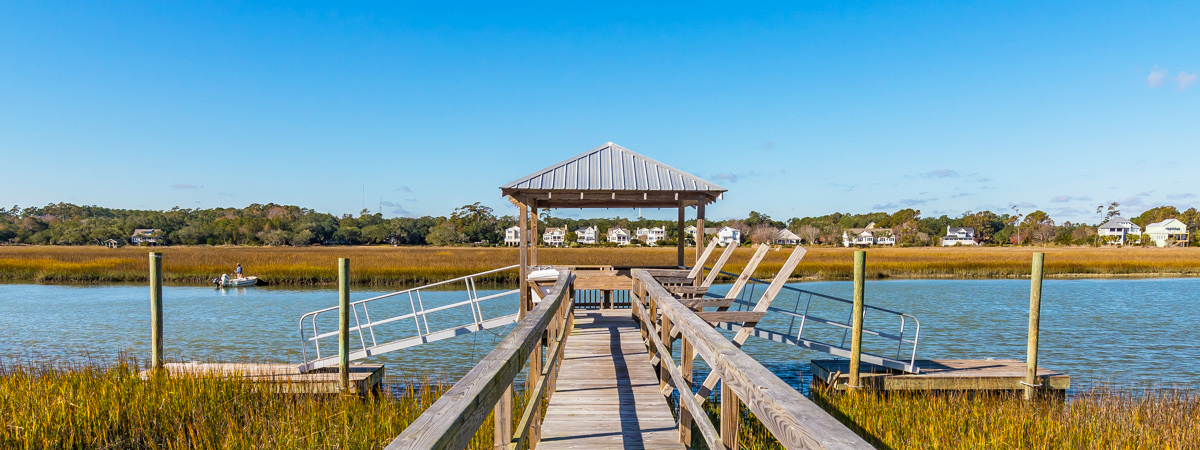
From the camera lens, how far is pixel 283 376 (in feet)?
26.9

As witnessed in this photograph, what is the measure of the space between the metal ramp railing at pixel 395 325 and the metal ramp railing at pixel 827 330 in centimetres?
428

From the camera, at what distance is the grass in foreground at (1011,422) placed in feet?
19.8

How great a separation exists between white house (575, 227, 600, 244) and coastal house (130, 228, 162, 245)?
64589 millimetres

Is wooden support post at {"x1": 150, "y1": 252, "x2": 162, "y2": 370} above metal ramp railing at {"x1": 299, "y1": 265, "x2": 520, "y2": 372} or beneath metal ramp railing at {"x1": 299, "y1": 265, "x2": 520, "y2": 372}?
above

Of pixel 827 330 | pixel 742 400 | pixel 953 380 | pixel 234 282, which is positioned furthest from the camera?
pixel 234 282

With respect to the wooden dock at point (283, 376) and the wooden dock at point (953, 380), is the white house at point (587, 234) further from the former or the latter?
the wooden dock at point (283, 376)

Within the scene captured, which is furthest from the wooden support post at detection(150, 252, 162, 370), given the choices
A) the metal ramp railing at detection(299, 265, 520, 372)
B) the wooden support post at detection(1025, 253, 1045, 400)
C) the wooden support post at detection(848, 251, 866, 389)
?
the wooden support post at detection(1025, 253, 1045, 400)

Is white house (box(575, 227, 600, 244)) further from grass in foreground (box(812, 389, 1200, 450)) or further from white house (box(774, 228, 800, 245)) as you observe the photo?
grass in foreground (box(812, 389, 1200, 450))

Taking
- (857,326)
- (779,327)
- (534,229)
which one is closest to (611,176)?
(534,229)

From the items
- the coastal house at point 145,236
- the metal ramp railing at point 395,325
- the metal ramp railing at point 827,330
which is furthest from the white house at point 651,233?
the metal ramp railing at point 395,325

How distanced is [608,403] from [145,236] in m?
119

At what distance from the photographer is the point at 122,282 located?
100ft

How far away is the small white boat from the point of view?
1089 inches

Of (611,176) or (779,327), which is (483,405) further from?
(779,327)
